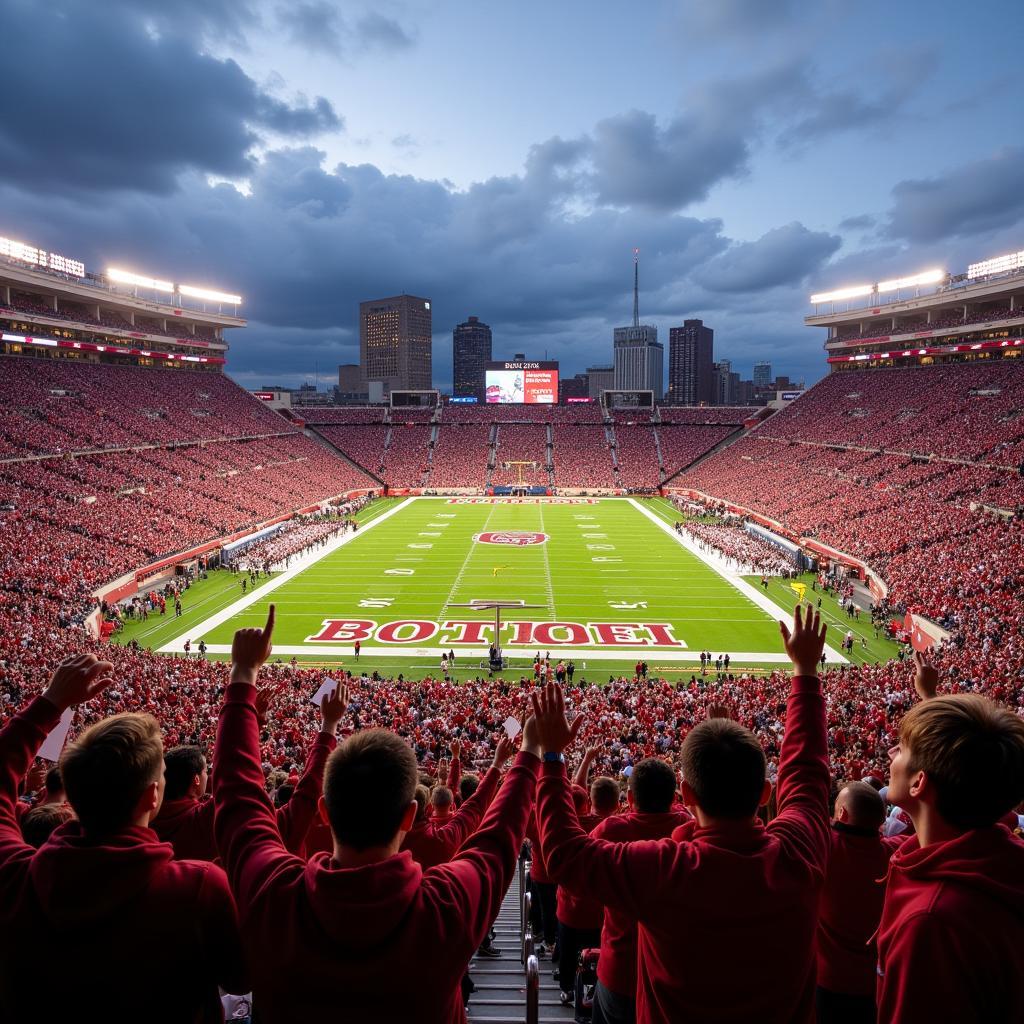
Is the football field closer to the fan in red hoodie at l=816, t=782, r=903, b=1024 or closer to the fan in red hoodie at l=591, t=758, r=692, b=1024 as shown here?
the fan in red hoodie at l=591, t=758, r=692, b=1024

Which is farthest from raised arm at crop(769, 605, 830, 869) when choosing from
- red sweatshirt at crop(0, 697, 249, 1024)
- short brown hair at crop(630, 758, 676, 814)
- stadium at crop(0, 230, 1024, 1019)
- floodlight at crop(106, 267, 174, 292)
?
floodlight at crop(106, 267, 174, 292)

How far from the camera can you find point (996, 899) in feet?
5.94

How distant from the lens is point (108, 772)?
2131 millimetres

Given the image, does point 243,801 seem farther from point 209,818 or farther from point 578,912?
point 578,912

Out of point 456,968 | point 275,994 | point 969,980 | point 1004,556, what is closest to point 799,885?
point 969,980

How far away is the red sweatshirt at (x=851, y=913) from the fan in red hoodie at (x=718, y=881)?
117cm

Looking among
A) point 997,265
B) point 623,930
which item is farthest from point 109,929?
point 997,265

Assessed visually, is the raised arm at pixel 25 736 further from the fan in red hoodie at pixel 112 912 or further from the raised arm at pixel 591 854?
the raised arm at pixel 591 854

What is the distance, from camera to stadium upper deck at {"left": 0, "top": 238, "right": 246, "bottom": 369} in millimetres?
52219

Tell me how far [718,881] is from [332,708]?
2020mm

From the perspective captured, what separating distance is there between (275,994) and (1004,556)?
3181 centimetres

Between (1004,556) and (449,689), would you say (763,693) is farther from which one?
(1004,556)

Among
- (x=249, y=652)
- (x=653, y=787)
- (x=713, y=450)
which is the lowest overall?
(x=653, y=787)

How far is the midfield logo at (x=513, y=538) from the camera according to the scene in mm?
44653
